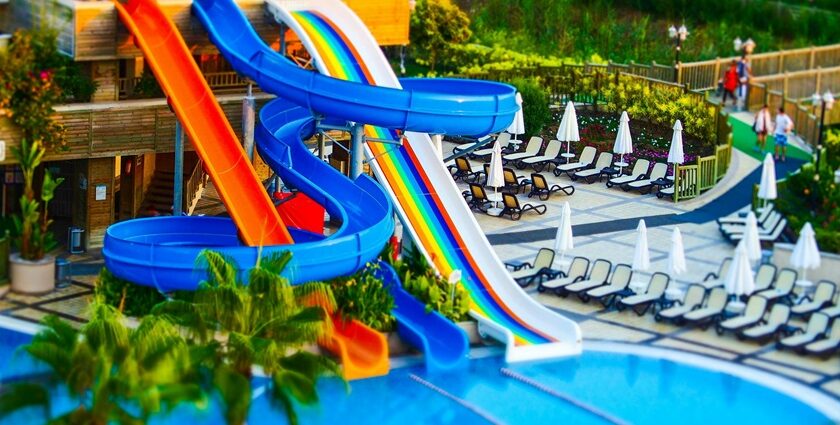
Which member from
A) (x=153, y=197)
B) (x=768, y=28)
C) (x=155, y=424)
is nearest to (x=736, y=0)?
(x=768, y=28)

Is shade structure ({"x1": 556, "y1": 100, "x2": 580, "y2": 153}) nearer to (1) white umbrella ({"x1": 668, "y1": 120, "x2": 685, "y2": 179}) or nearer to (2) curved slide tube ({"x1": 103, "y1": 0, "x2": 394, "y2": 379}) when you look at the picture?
(1) white umbrella ({"x1": 668, "y1": 120, "x2": 685, "y2": 179})

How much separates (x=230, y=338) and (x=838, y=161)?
21.9 meters

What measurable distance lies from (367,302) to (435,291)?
1582mm

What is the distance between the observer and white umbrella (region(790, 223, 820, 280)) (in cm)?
3544

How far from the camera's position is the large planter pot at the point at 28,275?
36156 millimetres

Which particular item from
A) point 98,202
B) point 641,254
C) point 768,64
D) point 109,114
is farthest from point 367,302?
point 768,64

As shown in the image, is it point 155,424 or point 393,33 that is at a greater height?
point 393,33

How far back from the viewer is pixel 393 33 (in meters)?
45.5

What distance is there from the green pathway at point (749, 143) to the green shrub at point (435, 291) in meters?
18.7

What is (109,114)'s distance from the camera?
128 ft

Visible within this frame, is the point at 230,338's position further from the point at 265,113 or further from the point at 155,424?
the point at 265,113

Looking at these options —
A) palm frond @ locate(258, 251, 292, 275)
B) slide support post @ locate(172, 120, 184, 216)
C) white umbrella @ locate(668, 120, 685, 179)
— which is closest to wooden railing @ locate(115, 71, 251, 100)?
slide support post @ locate(172, 120, 184, 216)

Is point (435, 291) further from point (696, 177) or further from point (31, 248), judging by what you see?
point (696, 177)

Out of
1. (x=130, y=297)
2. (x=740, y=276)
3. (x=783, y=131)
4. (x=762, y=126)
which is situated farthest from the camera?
(x=762, y=126)
